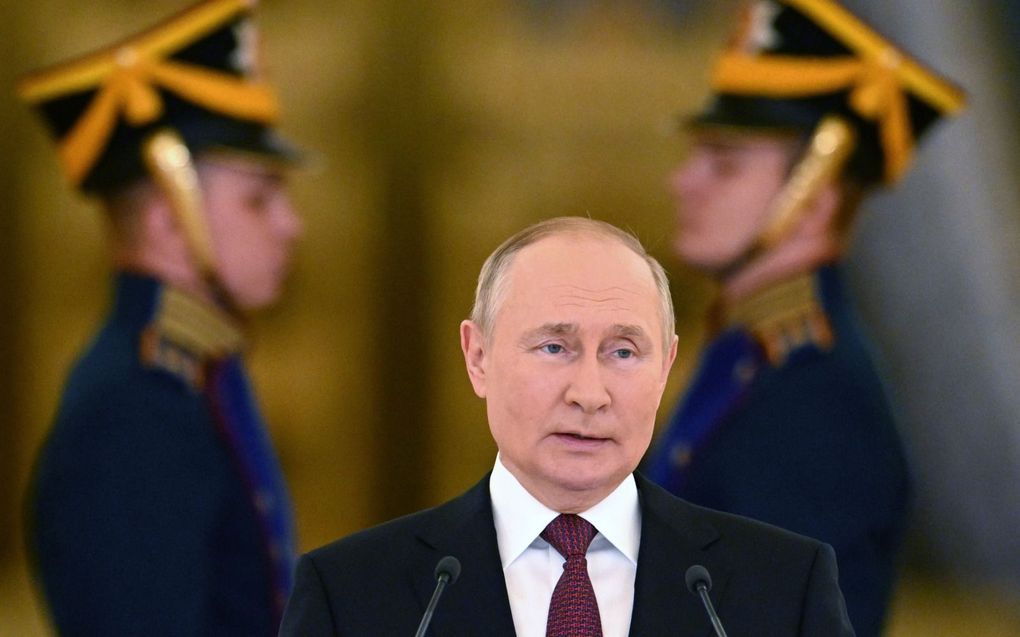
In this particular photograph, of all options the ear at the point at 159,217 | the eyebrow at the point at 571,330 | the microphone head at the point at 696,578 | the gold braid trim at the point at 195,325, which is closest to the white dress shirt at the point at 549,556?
the microphone head at the point at 696,578

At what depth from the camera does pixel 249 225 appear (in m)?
5.29

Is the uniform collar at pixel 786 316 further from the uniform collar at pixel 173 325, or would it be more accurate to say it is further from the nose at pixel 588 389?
the nose at pixel 588 389

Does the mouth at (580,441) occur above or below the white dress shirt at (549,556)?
above

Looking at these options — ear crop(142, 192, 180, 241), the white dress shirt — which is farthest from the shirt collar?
ear crop(142, 192, 180, 241)

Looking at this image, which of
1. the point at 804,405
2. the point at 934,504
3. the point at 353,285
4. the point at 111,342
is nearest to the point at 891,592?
the point at 934,504

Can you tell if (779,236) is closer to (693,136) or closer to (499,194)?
(693,136)

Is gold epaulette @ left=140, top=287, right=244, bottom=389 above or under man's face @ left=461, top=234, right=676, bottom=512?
above

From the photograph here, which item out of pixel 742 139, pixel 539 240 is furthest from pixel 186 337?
pixel 539 240

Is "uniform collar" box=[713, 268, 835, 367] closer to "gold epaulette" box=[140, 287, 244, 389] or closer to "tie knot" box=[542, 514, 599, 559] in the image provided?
"gold epaulette" box=[140, 287, 244, 389]

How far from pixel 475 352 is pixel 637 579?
1.27 feet

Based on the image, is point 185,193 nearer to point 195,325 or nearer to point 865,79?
point 195,325

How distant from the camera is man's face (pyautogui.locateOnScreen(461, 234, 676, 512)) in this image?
188cm

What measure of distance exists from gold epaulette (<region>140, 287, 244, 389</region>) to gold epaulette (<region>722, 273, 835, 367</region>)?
1.77m

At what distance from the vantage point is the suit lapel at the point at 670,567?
72.4 inches
